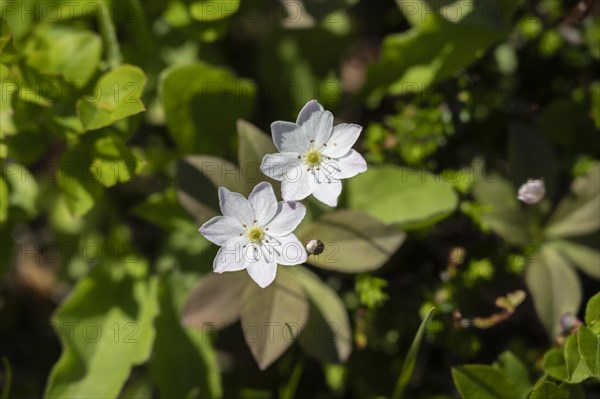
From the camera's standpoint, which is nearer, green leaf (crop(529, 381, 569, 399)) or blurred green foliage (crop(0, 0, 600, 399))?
green leaf (crop(529, 381, 569, 399))

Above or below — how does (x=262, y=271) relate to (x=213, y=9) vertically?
below

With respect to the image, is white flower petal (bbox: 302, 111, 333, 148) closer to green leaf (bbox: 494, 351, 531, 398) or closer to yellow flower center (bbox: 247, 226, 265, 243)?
yellow flower center (bbox: 247, 226, 265, 243)

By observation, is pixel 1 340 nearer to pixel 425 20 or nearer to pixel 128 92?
pixel 128 92

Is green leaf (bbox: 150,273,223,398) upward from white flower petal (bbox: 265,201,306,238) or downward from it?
downward

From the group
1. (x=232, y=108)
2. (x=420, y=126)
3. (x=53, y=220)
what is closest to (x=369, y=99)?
(x=420, y=126)

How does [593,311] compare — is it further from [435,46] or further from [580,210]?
[435,46]

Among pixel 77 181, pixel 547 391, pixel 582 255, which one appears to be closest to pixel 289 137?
pixel 77 181

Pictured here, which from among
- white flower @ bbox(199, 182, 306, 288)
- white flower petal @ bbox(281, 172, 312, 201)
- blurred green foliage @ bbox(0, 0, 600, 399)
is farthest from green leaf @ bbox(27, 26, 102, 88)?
white flower petal @ bbox(281, 172, 312, 201)
